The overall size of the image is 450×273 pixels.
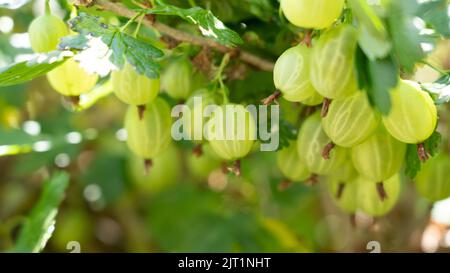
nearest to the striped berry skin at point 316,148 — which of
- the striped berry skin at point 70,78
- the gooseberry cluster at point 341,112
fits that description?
the gooseberry cluster at point 341,112

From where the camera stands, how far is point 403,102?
78 cm

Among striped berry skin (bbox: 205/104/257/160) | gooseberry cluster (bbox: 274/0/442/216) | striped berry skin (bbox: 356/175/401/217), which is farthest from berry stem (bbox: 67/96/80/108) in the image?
striped berry skin (bbox: 356/175/401/217)

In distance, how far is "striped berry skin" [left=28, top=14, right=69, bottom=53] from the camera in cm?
93

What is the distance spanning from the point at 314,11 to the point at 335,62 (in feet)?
0.21

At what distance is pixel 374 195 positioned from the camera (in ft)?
3.34

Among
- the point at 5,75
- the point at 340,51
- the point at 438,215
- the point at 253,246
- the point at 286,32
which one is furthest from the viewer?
the point at 438,215

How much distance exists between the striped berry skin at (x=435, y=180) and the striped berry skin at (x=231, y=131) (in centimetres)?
33

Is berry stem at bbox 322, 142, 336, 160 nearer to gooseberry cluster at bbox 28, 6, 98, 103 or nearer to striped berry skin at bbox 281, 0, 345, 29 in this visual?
striped berry skin at bbox 281, 0, 345, 29

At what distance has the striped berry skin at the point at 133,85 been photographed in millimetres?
902

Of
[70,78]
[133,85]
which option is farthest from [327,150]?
[70,78]

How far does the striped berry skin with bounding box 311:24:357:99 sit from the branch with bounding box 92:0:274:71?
21cm
